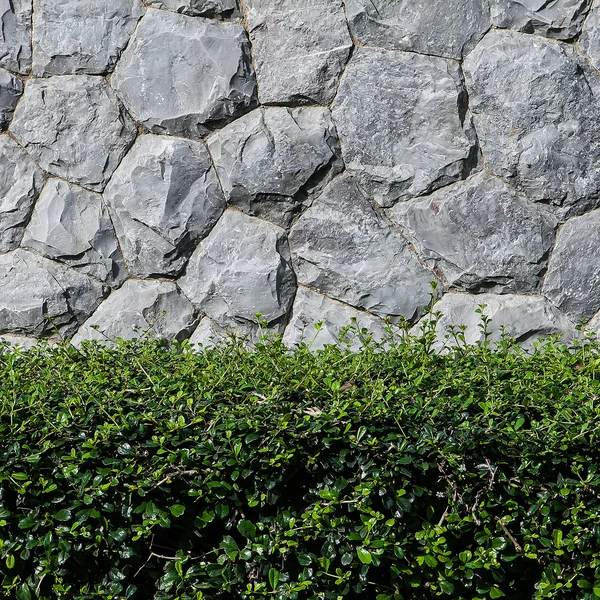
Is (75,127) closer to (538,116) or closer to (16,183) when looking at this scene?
(16,183)

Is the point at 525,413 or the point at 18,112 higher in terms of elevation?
the point at 18,112

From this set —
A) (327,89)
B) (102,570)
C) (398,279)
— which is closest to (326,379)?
(102,570)

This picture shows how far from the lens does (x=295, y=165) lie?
3.12 m

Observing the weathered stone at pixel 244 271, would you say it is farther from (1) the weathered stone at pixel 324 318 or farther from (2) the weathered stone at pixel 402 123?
(2) the weathered stone at pixel 402 123

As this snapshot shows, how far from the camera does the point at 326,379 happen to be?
219 cm

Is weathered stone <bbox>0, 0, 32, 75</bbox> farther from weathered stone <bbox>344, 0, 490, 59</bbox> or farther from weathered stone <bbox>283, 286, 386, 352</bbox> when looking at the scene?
weathered stone <bbox>283, 286, 386, 352</bbox>

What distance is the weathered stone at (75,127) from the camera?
10.6 ft

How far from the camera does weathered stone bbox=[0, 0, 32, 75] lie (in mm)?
3246

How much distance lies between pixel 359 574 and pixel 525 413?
0.63 meters

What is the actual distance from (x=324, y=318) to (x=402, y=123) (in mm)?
844

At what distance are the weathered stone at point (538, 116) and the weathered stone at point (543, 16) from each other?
38 mm

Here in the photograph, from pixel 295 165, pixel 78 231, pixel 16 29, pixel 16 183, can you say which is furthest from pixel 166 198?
pixel 16 29

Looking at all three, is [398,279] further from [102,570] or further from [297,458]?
[102,570]

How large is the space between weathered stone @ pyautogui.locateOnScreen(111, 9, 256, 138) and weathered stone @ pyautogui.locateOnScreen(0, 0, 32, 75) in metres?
0.43
